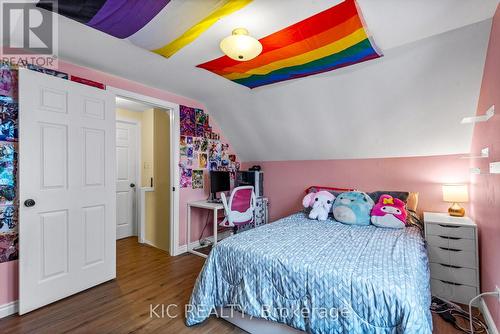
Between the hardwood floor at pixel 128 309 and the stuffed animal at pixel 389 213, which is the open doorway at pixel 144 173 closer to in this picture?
the hardwood floor at pixel 128 309

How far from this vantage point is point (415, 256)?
5.31ft

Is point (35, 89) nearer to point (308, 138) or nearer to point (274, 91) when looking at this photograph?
point (274, 91)

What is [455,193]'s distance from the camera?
2404mm

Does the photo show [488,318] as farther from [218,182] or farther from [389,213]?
[218,182]

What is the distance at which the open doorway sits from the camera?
3.47 meters

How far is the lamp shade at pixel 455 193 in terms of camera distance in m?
2.37

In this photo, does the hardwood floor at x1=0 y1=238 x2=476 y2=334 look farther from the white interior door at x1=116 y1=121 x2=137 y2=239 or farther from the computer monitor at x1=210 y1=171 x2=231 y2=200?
the white interior door at x1=116 y1=121 x2=137 y2=239

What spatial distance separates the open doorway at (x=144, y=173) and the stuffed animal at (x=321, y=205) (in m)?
1.85

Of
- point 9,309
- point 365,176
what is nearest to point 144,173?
point 9,309

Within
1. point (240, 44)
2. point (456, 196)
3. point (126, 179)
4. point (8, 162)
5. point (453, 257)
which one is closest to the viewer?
point (240, 44)

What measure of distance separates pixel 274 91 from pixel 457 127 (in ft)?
6.40

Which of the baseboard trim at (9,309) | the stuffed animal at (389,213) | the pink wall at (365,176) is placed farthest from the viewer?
the pink wall at (365,176)

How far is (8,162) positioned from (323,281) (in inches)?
102

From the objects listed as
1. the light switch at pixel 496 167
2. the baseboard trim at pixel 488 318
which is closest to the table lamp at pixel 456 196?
the baseboard trim at pixel 488 318
